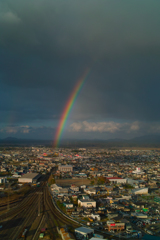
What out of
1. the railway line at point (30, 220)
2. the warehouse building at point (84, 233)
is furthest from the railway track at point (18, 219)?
the warehouse building at point (84, 233)

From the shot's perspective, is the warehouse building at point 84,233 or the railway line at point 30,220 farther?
the railway line at point 30,220

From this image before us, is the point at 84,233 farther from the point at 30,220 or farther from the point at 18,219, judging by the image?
the point at 18,219

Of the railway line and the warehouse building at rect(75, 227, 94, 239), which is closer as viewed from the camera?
the warehouse building at rect(75, 227, 94, 239)

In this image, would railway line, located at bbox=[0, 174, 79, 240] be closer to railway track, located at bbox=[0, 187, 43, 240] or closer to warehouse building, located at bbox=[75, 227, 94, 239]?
railway track, located at bbox=[0, 187, 43, 240]

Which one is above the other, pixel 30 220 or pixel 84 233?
pixel 84 233

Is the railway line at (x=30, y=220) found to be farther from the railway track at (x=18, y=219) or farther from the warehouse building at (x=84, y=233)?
the warehouse building at (x=84, y=233)

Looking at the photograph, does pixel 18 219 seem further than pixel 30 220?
Yes

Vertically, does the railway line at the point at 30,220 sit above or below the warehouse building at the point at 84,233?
below

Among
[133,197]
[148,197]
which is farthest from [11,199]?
[148,197]

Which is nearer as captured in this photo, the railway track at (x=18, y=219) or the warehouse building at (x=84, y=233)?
the warehouse building at (x=84, y=233)

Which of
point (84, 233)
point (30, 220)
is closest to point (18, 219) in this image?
point (30, 220)

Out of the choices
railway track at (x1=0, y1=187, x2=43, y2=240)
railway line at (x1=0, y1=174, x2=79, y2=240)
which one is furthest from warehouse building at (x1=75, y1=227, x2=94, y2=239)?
railway track at (x1=0, y1=187, x2=43, y2=240)
